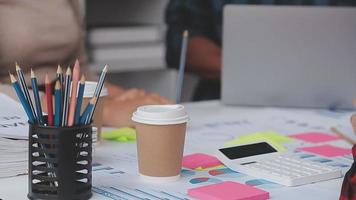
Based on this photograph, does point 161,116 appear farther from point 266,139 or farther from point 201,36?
point 201,36

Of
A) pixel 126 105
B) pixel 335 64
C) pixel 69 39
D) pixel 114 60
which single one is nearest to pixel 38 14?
pixel 69 39

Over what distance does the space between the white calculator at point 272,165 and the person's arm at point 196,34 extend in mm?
Result: 1058

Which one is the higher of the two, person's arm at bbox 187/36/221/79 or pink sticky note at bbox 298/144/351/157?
person's arm at bbox 187/36/221/79

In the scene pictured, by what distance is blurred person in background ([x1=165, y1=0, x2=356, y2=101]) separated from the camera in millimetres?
2129

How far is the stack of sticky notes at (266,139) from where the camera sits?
1106 millimetres

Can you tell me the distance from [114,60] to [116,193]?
150cm

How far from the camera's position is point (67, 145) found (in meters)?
0.80

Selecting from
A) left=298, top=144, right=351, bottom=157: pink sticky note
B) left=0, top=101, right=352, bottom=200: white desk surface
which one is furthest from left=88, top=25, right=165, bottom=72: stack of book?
left=298, top=144, right=351, bottom=157: pink sticky note

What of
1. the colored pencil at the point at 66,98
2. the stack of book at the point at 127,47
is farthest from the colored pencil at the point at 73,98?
the stack of book at the point at 127,47

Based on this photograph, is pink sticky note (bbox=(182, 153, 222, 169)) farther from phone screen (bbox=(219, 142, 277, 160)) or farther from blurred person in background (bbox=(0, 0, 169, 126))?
blurred person in background (bbox=(0, 0, 169, 126))

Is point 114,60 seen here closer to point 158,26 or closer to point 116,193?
point 158,26

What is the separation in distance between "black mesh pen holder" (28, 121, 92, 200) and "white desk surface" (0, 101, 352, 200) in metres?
0.04

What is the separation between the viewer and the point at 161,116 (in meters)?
0.88

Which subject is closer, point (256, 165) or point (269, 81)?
point (256, 165)
